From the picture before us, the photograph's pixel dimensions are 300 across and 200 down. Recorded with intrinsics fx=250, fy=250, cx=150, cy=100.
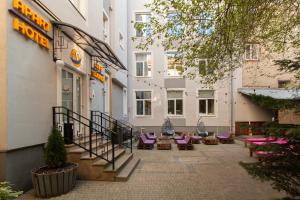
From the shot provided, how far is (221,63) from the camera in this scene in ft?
30.8

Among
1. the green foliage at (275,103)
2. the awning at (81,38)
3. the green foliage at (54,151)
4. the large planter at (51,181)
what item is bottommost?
the large planter at (51,181)

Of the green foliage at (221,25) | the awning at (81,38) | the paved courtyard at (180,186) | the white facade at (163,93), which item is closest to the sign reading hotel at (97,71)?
the awning at (81,38)

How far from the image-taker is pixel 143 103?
60.7 feet

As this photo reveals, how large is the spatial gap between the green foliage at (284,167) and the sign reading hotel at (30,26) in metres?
4.99

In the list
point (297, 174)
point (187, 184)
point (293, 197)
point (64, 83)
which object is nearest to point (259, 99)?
point (297, 174)

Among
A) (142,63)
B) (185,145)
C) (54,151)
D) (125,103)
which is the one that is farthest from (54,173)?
(142,63)

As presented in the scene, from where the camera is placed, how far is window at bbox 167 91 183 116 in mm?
18219

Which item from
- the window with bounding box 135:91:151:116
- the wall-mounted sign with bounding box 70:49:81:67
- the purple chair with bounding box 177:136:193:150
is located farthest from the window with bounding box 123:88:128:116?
the wall-mounted sign with bounding box 70:49:81:67

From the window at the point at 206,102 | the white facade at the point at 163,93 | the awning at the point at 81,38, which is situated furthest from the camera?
the window at the point at 206,102

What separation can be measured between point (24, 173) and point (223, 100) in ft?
48.4

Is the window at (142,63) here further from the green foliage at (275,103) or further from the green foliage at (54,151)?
the green foliage at (275,103)

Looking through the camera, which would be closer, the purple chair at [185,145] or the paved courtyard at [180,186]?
the paved courtyard at [180,186]

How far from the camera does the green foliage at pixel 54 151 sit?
17.7 ft

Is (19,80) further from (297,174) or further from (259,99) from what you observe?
(297,174)
